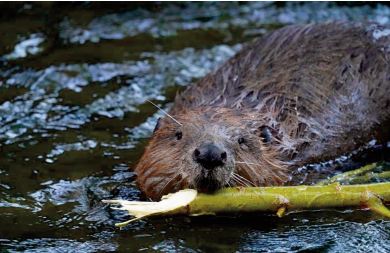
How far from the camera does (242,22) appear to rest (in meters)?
7.57

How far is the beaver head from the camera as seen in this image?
4113 mm

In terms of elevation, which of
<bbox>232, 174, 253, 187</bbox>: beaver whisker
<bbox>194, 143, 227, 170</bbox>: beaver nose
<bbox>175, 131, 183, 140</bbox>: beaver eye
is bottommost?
<bbox>232, 174, 253, 187</bbox>: beaver whisker

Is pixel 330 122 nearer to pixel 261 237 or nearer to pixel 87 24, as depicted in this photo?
pixel 261 237

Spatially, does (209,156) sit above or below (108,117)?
below

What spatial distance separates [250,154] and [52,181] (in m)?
1.13

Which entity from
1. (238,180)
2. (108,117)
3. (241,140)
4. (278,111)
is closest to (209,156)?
(238,180)

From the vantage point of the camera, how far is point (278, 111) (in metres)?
5.08

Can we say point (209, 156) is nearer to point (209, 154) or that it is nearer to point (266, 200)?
point (209, 154)

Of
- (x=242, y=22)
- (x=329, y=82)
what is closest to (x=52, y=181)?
(x=329, y=82)

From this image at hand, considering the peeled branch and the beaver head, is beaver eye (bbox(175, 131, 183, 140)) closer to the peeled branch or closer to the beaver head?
the beaver head

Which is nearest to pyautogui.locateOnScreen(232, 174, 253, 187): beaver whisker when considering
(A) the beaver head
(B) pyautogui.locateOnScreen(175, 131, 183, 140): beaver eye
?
(A) the beaver head

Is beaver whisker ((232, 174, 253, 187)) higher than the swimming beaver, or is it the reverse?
the swimming beaver

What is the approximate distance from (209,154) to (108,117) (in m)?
1.97

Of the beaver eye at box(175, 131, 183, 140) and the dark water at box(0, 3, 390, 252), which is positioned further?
the beaver eye at box(175, 131, 183, 140)
